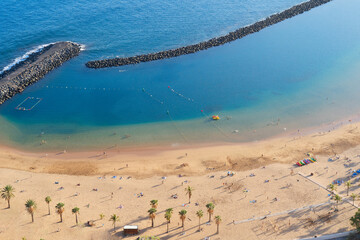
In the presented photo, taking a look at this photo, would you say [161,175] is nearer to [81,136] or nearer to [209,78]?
[81,136]

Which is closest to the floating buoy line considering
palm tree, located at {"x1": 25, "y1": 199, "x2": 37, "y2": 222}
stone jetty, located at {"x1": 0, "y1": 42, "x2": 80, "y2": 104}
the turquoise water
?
the turquoise water

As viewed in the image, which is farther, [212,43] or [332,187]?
[212,43]

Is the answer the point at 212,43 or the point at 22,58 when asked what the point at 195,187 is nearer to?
the point at 212,43

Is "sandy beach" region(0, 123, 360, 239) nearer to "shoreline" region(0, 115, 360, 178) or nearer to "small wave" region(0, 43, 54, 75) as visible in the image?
"shoreline" region(0, 115, 360, 178)

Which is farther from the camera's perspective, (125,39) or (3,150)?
(125,39)

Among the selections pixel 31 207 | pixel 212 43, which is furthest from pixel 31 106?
pixel 212 43

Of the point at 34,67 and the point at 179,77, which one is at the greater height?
the point at 34,67

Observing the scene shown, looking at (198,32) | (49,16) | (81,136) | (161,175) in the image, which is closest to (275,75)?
(198,32)
